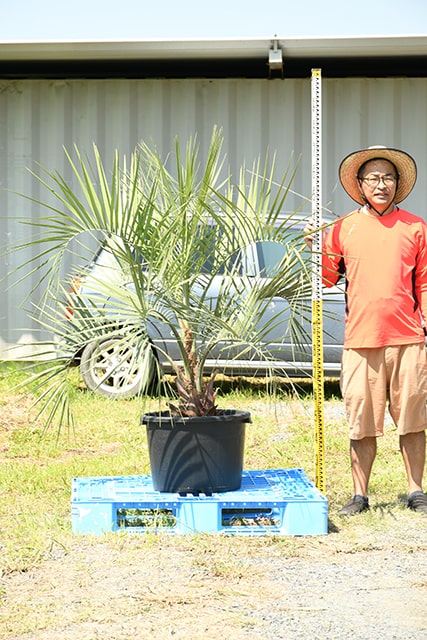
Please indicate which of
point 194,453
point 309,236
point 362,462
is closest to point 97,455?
point 194,453

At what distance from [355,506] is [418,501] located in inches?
13.1

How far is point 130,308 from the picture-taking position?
5277 mm

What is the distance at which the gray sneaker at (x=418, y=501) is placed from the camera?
5.61m

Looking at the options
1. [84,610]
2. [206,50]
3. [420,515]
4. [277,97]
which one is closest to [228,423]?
[420,515]

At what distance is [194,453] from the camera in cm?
541

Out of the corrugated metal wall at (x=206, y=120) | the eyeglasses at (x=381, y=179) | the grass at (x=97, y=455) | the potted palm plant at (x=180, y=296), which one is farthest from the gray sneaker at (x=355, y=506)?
the corrugated metal wall at (x=206, y=120)

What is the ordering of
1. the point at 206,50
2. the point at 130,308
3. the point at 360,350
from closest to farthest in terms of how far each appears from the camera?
1. the point at 130,308
2. the point at 360,350
3. the point at 206,50

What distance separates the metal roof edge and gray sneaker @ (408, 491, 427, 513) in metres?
6.97

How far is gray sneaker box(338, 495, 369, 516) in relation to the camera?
220 inches

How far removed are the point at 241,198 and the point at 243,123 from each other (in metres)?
6.93

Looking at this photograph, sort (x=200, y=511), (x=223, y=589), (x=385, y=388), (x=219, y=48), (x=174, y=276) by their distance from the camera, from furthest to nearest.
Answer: (x=219, y=48) < (x=385, y=388) < (x=174, y=276) < (x=200, y=511) < (x=223, y=589)

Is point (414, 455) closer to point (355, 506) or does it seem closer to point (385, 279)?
point (355, 506)

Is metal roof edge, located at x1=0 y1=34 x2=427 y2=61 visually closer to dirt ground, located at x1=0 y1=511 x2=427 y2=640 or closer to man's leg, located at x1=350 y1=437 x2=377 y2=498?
man's leg, located at x1=350 y1=437 x2=377 y2=498

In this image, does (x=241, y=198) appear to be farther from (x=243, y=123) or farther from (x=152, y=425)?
(x=243, y=123)
